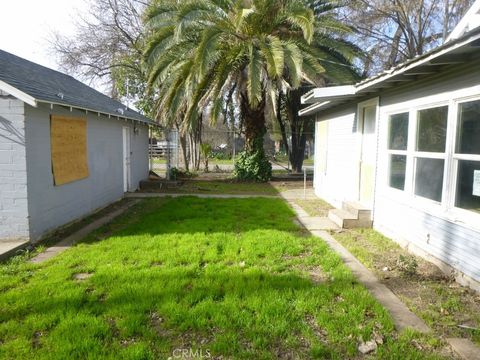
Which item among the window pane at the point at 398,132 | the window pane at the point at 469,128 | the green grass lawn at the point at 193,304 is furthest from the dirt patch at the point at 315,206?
the window pane at the point at 469,128

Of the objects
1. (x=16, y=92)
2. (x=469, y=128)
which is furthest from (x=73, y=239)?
(x=469, y=128)

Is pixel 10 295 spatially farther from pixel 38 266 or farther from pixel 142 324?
pixel 142 324

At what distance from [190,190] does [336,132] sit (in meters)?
5.47

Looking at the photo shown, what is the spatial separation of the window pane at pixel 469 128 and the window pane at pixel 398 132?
1483 mm

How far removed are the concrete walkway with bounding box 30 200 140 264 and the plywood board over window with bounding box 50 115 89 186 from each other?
103cm

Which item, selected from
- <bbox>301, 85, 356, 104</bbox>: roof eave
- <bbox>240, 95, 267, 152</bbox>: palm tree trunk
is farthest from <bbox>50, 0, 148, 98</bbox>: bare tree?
<bbox>301, 85, 356, 104</bbox>: roof eave

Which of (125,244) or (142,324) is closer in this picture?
(142,324)

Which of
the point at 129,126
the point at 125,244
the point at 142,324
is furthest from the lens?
the point at 129,126

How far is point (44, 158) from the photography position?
6238 millimetres

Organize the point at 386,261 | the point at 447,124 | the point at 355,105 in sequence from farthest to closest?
the point at 355,105 < the point at 386,261 < the point at 447,124

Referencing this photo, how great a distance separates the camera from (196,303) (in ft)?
12.0

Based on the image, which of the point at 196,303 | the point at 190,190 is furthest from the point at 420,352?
the point at 190,190

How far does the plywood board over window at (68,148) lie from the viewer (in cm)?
661

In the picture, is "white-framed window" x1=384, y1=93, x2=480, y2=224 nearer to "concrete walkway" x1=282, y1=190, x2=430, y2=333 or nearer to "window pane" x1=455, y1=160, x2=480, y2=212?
"window pane" x1=455, y1=160, x2=480, y2=212
